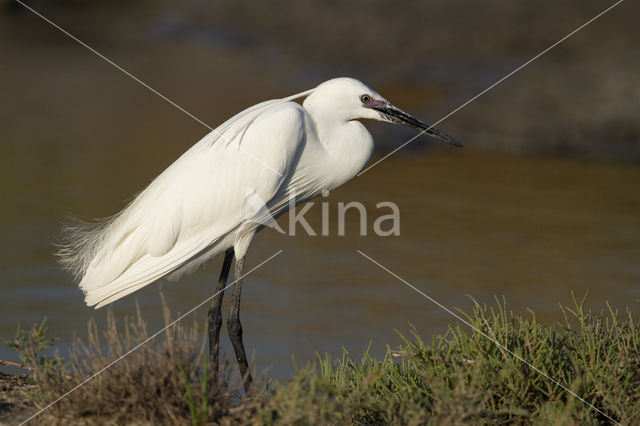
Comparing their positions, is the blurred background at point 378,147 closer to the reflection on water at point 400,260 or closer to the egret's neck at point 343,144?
the reflection on water at point 400,260

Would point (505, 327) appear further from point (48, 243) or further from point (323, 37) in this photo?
point (323, 37)

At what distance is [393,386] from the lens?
12.7ft

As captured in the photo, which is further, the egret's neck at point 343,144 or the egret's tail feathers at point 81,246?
the egret's tail feathers at point 81,246

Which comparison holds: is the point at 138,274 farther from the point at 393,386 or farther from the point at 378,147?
the point at 378,147

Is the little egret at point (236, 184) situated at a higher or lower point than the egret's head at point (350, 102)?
lower

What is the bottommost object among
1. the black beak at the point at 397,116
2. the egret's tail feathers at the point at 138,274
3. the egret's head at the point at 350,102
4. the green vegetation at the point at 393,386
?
the green vegetation at the point at 393,386

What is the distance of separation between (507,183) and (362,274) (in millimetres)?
3580

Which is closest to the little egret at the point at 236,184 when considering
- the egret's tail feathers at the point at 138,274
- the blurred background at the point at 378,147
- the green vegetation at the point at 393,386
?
the egret's tail feathers at the point at 138,274

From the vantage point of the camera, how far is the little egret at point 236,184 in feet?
13.9

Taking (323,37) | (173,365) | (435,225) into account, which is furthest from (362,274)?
(323,37)

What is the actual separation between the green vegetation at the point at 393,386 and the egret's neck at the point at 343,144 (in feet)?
Answer: 3.36

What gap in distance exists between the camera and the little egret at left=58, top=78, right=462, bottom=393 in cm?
425

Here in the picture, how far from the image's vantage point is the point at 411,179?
10.0 meters

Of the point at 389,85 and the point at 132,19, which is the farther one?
the point at 132,19
